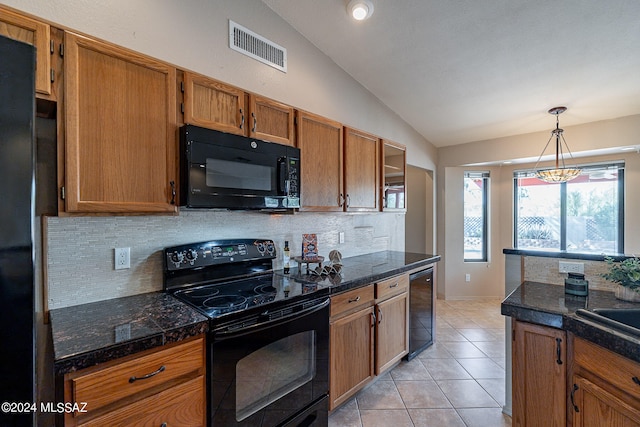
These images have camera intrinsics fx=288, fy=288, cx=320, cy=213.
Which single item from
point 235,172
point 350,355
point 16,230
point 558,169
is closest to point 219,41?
point 235,172

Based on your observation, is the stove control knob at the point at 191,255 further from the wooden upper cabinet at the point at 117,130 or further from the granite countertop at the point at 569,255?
the granite countertop at the point at 569,255

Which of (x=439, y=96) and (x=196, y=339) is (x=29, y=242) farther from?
(x=439, y=96)

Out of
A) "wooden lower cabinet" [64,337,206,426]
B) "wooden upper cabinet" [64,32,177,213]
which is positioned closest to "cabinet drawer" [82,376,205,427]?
"wooden lower cabinet" [64,337,206,426]

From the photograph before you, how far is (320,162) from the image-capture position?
7.84ft

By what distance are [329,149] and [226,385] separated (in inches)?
72.5

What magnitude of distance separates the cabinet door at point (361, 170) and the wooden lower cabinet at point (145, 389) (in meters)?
1.75

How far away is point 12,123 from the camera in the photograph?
738mm

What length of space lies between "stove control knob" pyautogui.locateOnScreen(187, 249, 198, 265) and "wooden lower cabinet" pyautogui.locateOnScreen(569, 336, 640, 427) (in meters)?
2.06

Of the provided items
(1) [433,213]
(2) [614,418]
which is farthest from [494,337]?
(2) [614,418]

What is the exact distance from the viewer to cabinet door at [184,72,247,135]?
1.62 meters

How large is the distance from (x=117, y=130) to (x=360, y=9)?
1781 millimetres

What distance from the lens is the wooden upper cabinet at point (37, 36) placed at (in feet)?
3.67

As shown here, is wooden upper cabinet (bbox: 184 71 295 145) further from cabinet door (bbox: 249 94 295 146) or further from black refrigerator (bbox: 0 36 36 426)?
black refrigerator (bbox: 0 36 36 426)

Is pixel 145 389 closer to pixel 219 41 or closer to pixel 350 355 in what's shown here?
pixel 350 355
